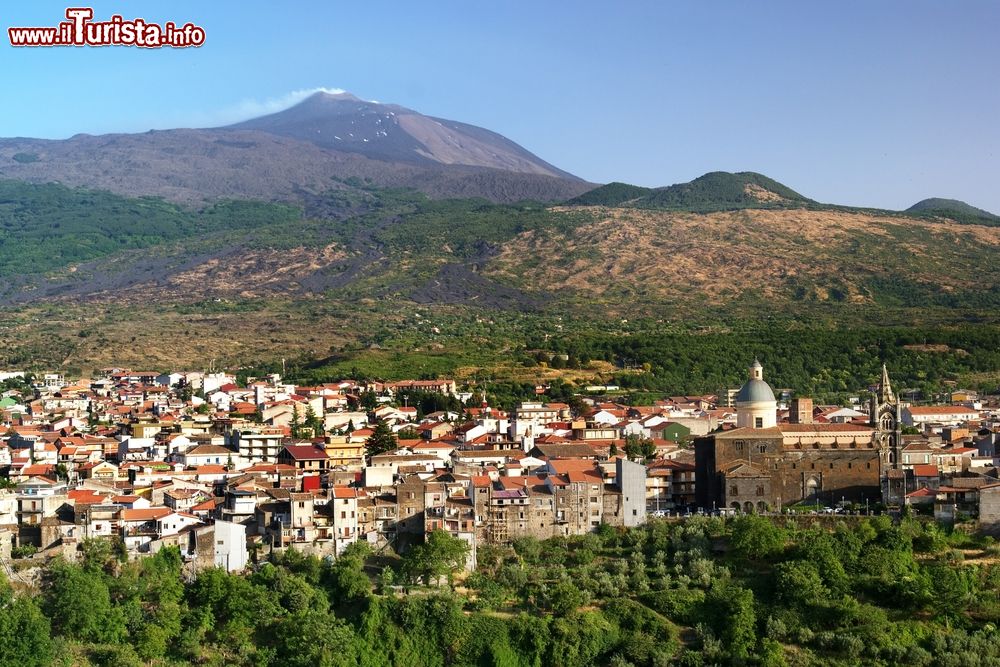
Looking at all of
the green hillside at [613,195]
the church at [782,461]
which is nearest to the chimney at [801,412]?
the church at [782,461]

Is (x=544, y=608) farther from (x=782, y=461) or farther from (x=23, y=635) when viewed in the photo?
(x=23, y=635)

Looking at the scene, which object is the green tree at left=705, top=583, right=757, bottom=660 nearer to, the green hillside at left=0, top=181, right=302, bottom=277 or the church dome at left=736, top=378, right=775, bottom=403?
the church dome at left=736, top=378, right=775, bottom=403

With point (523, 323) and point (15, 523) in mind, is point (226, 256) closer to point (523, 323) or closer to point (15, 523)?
point (523, 323)

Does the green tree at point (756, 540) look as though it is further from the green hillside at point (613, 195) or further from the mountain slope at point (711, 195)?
the green hillside at point (613, 195)

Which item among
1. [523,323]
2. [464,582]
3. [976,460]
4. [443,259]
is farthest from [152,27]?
[443,259]

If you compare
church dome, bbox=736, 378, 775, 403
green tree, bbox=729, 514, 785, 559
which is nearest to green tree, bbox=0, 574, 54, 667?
green tree, bbox=729, 514, 785, 559

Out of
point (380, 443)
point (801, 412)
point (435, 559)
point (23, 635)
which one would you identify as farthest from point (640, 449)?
point (23, 635)
